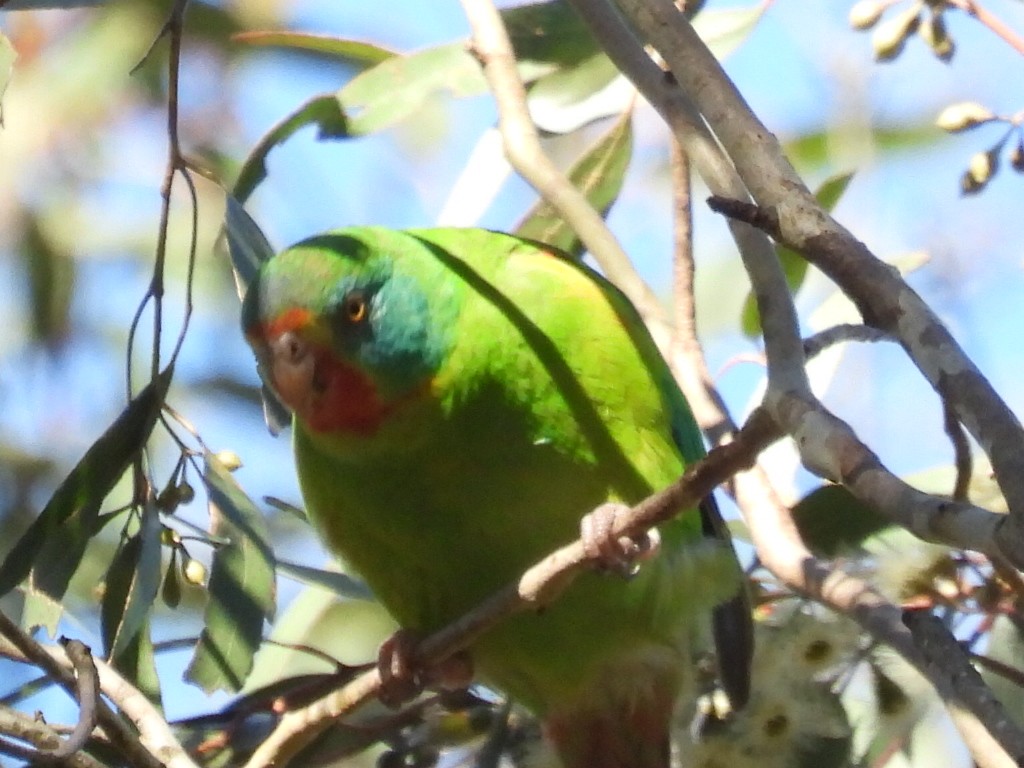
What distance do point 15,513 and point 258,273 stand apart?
163 centimetres

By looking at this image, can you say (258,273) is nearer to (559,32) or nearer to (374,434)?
(374,434)

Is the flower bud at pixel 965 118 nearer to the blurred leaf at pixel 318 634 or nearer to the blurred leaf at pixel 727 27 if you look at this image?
the blurred leaf at pixel 727 27

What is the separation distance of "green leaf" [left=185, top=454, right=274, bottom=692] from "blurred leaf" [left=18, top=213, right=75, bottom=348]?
4.51ft

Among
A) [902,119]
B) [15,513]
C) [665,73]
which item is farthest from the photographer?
[902,119]

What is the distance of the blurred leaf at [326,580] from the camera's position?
1.84 m

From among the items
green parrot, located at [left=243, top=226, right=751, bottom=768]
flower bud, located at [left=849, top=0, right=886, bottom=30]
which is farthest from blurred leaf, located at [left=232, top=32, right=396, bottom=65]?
flower bud, located at [left=849, top=0, right=886, bottom=30]

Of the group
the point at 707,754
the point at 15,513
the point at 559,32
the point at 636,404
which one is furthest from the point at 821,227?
the point at 15,513

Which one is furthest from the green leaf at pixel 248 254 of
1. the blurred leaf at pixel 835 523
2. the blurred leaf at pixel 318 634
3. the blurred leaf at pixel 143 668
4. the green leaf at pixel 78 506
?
the blurred leaf at pixel 835 523

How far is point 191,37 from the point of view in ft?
10.1

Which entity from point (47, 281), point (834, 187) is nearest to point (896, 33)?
point (834, 187)

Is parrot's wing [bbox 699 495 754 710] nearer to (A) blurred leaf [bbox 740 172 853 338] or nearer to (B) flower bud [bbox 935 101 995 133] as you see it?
(A) blurred leaf [bbox 740 172 853 338]

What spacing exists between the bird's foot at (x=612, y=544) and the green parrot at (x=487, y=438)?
6.8 inches

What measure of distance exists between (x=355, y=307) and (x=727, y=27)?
94cm

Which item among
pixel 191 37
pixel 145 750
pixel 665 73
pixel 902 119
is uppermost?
pixel 191 37
